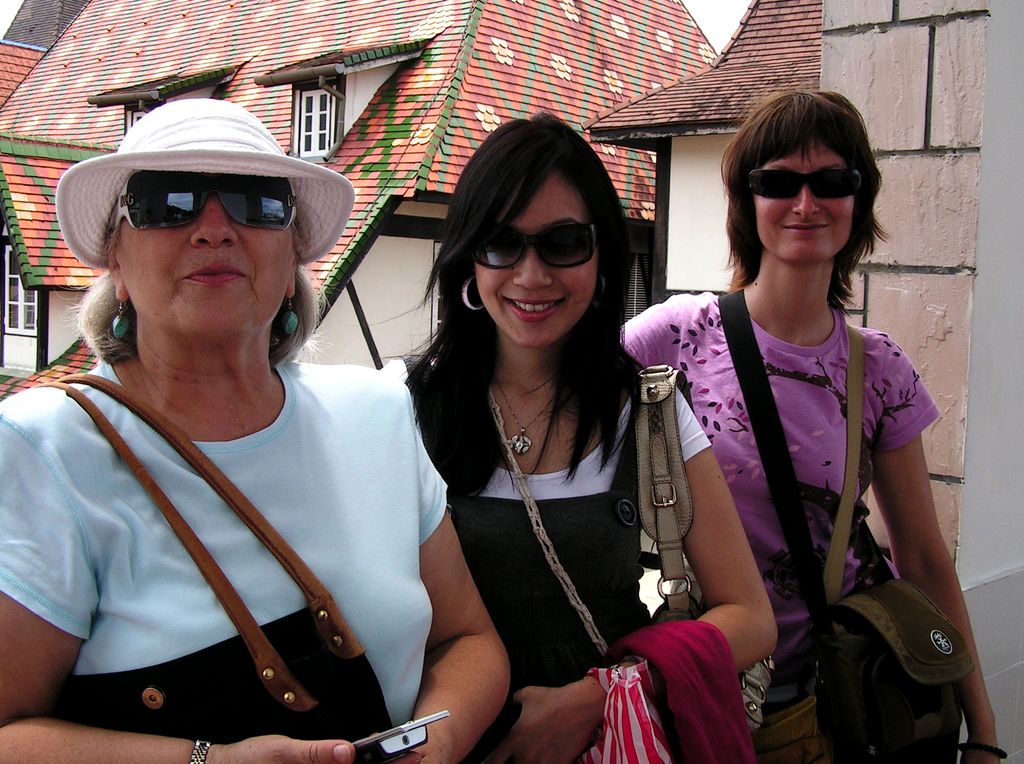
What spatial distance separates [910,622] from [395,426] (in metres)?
1.07

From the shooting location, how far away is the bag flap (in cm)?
190

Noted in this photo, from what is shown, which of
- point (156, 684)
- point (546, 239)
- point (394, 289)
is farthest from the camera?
point (394, 289)

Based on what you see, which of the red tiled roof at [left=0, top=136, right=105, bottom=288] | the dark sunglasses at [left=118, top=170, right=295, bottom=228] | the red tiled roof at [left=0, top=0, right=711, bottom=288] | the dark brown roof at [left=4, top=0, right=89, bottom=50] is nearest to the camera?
the dark sunglasses at [left=118, top=170, right=295, bottom=228]

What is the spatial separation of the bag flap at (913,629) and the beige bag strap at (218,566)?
1043 mm

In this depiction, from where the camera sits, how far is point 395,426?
5.07ft

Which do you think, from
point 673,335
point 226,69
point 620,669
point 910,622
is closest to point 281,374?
point 620,669

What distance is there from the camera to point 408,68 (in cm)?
1512

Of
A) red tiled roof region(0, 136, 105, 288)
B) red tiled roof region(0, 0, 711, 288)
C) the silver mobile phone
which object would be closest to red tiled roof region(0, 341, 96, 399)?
red tiled roof region(0, 136, 105, 288)

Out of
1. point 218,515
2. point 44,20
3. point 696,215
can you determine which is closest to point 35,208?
point 696,215

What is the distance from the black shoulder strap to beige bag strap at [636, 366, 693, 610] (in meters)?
0.34

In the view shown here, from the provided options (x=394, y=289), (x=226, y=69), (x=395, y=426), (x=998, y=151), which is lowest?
(x=394, y=289)

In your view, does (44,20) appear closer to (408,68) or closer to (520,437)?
(408,68)

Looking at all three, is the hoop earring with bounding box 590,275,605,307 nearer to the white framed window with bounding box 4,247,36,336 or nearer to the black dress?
the black dress

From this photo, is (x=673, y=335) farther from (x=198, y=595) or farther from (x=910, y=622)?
(x=198, y=595)
